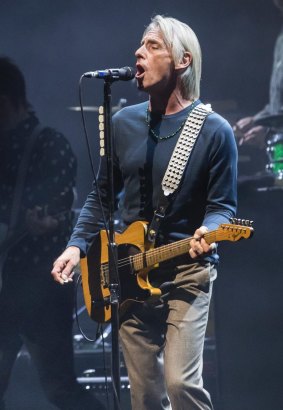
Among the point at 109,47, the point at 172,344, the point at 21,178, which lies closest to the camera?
the point at 172,344

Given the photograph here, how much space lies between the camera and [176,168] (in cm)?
387

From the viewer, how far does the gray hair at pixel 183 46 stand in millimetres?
4020

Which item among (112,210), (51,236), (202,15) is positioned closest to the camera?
(112,210)

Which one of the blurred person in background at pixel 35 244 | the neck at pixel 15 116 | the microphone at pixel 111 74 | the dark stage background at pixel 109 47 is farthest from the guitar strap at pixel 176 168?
the dark stage background at pixel 109 47

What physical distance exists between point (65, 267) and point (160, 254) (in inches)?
17.0

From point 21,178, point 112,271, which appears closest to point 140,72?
point 112,271

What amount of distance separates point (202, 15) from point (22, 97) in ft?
7.43

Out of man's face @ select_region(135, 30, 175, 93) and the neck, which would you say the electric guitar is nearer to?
man's face @ select_region(135, 30, 175, 93)

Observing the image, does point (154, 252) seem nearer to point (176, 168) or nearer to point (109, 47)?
point (176, 168)

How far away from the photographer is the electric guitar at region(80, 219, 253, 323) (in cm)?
364

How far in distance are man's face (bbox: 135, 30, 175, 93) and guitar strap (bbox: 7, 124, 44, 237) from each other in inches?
57.7

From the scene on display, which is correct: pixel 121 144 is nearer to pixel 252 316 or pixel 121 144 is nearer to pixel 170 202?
pixel 170 202

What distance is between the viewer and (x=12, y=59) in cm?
721

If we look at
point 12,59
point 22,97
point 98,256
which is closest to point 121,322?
point 98,256
